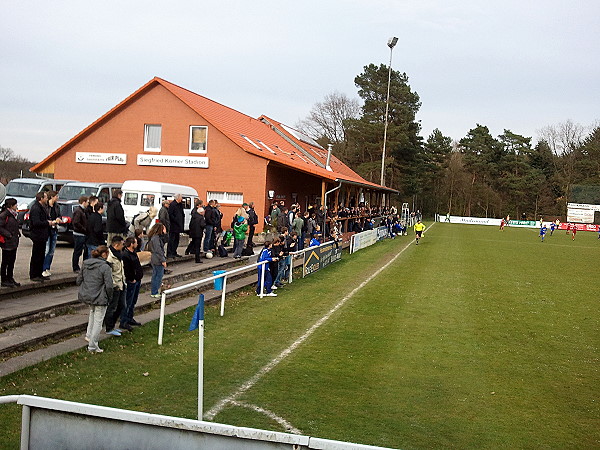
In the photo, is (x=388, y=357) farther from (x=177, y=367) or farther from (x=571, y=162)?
(x=571, y=162)

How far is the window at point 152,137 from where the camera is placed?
29641mm

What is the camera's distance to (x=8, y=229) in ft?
33.7

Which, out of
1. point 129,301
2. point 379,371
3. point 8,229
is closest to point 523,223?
point 379,371

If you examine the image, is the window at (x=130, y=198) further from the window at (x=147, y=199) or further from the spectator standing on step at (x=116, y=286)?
the spectator standing on step at (x=116, y=286)

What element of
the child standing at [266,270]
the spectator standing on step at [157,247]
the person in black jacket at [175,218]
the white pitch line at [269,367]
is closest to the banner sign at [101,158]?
the person in black jacket at [175,218]

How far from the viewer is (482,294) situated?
16.7m

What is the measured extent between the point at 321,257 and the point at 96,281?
12.6 metres

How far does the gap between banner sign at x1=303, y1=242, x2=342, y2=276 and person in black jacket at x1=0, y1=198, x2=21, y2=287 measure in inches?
370

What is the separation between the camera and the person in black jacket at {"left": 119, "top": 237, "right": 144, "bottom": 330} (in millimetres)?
9594

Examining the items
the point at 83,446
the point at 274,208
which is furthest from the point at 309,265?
the point at 83,446

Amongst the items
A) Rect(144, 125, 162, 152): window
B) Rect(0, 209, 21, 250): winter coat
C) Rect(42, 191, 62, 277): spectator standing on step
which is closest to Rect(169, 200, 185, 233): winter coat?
Rect(42, 191, 62, 277): spectator standing on step

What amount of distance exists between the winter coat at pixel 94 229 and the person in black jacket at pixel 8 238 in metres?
1.77

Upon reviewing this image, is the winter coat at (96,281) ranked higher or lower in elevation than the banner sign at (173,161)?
lower

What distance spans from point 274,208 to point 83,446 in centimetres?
1872
